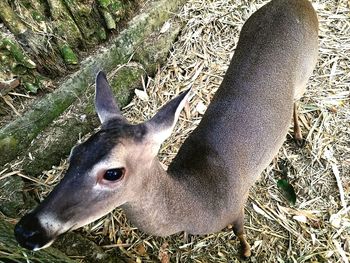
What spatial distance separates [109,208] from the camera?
2.50 meters

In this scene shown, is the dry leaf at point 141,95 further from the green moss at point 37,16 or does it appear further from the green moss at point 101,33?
the green moss at point 37,16

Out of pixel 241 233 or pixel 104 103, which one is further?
pixel 241 233

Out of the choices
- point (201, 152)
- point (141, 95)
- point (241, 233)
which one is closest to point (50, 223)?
point (201, 152)

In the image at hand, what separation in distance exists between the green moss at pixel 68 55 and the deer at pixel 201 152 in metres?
1.02

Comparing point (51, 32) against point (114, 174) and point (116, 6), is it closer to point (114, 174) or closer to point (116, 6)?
point (116, 6)

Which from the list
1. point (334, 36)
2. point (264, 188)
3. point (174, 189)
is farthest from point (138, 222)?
point (334, 36)

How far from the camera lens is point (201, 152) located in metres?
3.19

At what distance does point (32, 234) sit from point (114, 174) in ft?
1.48

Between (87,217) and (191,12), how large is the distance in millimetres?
2761

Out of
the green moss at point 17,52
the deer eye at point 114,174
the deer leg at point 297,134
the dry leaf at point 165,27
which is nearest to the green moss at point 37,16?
the green moss at point 17,52

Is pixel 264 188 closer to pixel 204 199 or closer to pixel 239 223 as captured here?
pixel 239 223

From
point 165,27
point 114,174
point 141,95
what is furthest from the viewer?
point 165,27

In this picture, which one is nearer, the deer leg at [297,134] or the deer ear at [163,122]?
the deer ear at [163,122]

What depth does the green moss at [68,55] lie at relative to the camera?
12.4 feet
